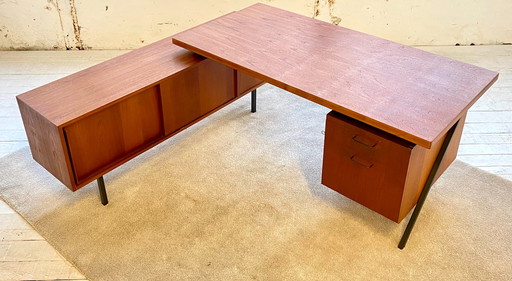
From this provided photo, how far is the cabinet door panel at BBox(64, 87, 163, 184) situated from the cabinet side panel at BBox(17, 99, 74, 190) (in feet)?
0.12

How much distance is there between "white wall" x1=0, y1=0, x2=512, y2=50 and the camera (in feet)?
11.8

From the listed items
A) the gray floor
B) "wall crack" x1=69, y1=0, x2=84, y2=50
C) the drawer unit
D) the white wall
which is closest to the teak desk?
the drawer unit

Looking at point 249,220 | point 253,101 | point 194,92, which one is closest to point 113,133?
point 194,92

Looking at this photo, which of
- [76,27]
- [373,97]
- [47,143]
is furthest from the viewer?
[76,27]

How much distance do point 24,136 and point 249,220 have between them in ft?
4.33

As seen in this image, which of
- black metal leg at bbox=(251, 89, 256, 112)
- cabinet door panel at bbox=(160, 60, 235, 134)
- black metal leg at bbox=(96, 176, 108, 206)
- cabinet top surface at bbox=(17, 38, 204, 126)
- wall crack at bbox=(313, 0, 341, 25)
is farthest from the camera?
wall crack at bbox=(313, 0, 341, 25)

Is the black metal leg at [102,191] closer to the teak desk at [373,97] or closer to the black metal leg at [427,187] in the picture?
the teak desk at [373,97]

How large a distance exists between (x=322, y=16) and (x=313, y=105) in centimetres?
87

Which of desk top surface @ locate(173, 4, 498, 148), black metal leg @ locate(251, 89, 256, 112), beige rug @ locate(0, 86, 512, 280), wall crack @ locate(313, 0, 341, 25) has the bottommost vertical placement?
beige rug @ locate(0, 86, 512, 280)

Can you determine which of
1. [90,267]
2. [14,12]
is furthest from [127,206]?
[14,12]

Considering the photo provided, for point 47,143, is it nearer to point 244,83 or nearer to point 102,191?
point 102,191

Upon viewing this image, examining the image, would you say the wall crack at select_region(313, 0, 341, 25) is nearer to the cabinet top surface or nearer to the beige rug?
the beige rug

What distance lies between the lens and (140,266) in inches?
83.3

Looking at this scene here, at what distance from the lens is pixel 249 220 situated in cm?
235
